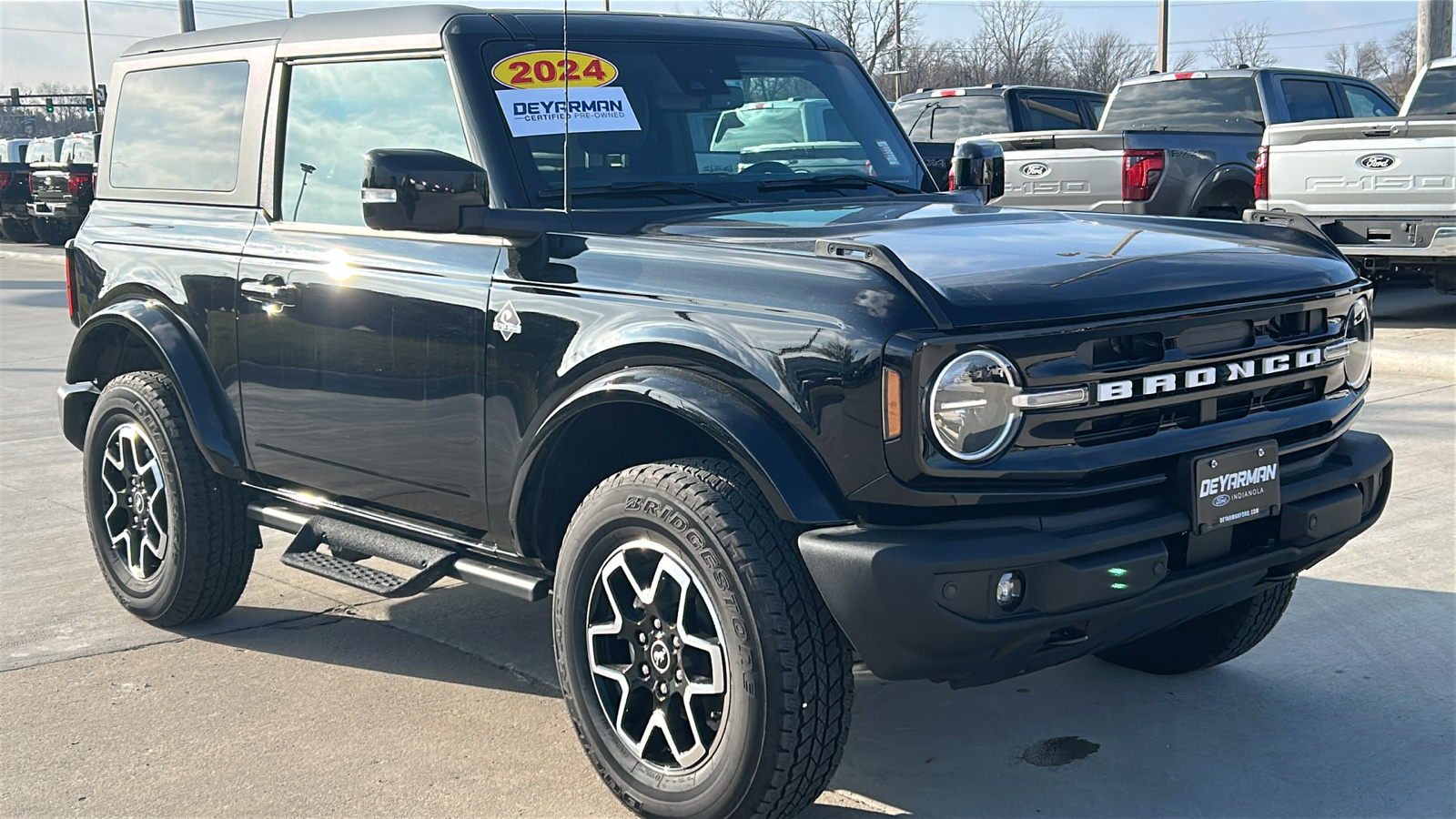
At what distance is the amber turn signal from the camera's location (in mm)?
2811

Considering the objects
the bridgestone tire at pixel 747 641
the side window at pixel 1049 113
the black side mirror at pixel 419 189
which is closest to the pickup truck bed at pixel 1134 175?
the side window at pixel 1049 113

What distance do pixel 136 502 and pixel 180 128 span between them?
1266mm

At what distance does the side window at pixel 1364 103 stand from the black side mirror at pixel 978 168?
10.4 metres

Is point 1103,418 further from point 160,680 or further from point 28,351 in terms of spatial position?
point 28,351

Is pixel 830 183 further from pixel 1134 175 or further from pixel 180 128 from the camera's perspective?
pixel 1134 175

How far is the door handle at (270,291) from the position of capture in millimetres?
4215

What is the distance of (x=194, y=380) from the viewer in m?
4.57

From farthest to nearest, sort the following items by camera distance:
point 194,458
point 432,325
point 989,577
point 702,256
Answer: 1. point 194,458
2. point 432,325
3. point 702,256
4. point 989,577

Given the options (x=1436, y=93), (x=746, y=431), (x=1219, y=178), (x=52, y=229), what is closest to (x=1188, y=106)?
(x=1219, y=178)

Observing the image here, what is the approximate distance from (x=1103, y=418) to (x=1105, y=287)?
0.27 m

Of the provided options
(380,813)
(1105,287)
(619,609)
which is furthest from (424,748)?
(1105,287)

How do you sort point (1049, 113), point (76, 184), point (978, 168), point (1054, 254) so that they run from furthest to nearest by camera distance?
point (76, 184) → point (1049, 113) → point (978, 168) → point (1054, 254)

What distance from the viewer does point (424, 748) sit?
3.82 meters

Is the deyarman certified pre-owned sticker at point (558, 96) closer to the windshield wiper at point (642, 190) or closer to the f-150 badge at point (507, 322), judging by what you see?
the windshield wiper at point (642, 190)
